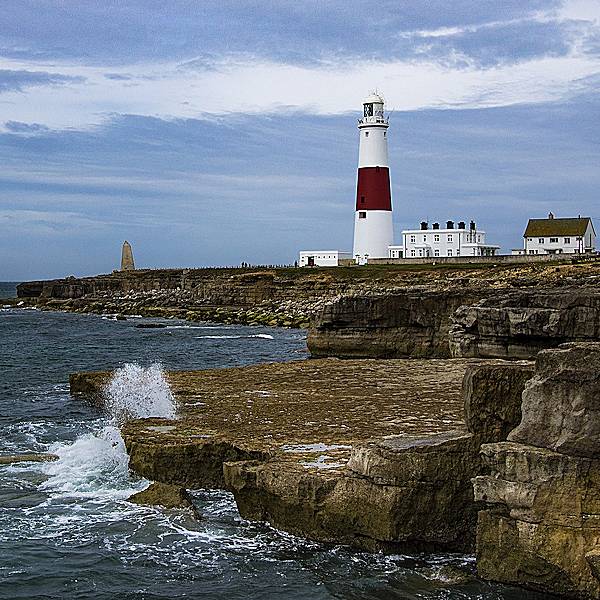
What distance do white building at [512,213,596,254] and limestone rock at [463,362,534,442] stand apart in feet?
234

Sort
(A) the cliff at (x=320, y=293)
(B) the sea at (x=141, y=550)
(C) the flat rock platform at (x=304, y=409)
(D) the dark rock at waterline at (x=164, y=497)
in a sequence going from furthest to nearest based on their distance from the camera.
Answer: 1. (A) the cliff at (x=320, y=293)
2. (C) the flat rock platform at (x=304, y=409)
3. (D) the dark rock at waterline at (x=164, y=497)
4. (B) the sea at (x=141, y=550)

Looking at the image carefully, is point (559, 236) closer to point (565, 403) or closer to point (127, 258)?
point (127, 258)

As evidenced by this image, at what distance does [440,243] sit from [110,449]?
232 ft

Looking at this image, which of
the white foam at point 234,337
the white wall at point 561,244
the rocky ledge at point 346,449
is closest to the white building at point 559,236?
the white wall at point 561,244

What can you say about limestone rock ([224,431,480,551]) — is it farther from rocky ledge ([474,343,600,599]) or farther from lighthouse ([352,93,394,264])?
lighthouse ([352,93,394,264])

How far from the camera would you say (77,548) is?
12016mm

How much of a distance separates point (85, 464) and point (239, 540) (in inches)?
202

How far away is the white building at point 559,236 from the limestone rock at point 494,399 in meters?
71.5

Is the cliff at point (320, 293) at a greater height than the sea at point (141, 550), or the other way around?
the cliff at point (320, 293)

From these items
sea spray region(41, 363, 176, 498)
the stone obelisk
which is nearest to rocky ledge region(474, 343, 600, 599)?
sea spray region(41, 363, 176, 498)

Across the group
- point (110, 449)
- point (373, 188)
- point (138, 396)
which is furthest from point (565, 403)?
point (373, 188)

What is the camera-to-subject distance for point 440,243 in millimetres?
84750

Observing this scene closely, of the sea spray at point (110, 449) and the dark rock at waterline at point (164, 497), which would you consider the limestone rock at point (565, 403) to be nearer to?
the dark rock at waterline at point (164, 497)

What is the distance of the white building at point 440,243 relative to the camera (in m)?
84.1
